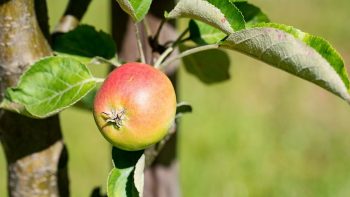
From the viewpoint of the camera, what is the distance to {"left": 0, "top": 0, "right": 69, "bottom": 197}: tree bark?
0.79 metres

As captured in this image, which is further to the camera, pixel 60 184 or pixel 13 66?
pixel 60 184

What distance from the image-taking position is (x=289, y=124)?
2.92 meters

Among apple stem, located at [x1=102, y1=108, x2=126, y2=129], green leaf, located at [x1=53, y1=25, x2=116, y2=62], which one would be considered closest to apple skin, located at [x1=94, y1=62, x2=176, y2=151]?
apple stem, located at [x1=102, y1=108, x2=126, y2=129]

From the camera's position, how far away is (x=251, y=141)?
2.85 metres

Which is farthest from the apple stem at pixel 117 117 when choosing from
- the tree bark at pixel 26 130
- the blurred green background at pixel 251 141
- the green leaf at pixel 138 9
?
the blurred green background at pixel 251 141

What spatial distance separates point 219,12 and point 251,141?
225cm

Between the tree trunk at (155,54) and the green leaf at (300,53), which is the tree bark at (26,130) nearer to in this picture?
the tree trunk at (155,54)

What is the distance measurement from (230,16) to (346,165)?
2.19 m

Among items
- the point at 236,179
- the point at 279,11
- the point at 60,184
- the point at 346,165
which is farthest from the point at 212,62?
the point at 279,11

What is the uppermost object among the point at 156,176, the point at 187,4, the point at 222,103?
the point at 187,4

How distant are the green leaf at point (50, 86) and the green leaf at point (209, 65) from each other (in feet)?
0.72

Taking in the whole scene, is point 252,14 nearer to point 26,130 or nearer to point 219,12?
point 219,12

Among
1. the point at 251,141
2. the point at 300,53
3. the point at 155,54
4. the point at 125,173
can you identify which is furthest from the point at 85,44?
the point at 251,141

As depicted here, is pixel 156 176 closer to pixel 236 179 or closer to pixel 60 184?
pixel 60 184
